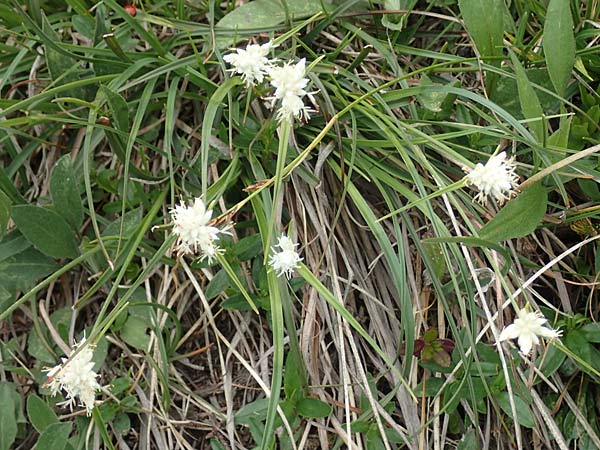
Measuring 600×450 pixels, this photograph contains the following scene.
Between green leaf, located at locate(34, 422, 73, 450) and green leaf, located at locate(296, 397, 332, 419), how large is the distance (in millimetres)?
355

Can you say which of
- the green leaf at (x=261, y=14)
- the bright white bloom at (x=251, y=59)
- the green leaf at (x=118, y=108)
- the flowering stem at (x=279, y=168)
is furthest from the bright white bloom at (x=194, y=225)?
the green leaf at (x=261, y=14)

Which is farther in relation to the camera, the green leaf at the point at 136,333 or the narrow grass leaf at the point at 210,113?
the green leaf at the point at 136,333

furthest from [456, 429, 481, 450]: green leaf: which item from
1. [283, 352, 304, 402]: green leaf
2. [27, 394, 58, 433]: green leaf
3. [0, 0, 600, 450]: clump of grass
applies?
[27, 394, 58, 433]: green leaf

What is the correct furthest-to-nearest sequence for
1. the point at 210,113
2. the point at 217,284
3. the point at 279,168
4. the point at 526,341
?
the point at 217,284
the point at 210,113
the point at 279,168
the point at 526,341

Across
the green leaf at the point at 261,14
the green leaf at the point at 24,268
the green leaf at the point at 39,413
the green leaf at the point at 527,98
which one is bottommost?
the green leaf at the point at 39,413

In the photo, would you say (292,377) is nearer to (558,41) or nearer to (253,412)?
(253,412)

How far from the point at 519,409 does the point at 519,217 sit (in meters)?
0.29

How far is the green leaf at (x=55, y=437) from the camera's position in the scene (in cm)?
100

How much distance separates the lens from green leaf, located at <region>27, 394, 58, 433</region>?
1.03 meters

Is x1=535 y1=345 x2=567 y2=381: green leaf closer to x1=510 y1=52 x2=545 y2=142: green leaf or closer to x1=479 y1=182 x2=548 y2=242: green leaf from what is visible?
x1=479 y1=182 x2=548 y2=242: green leaf

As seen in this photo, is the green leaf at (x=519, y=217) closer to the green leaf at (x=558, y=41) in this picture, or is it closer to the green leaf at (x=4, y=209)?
the green leaf at (x=558, y=41)

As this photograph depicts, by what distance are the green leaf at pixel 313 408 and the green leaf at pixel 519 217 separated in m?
0.34

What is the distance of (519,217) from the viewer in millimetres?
901

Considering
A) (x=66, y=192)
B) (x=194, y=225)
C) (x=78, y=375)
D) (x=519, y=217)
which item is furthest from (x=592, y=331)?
(x=66, y=192)
